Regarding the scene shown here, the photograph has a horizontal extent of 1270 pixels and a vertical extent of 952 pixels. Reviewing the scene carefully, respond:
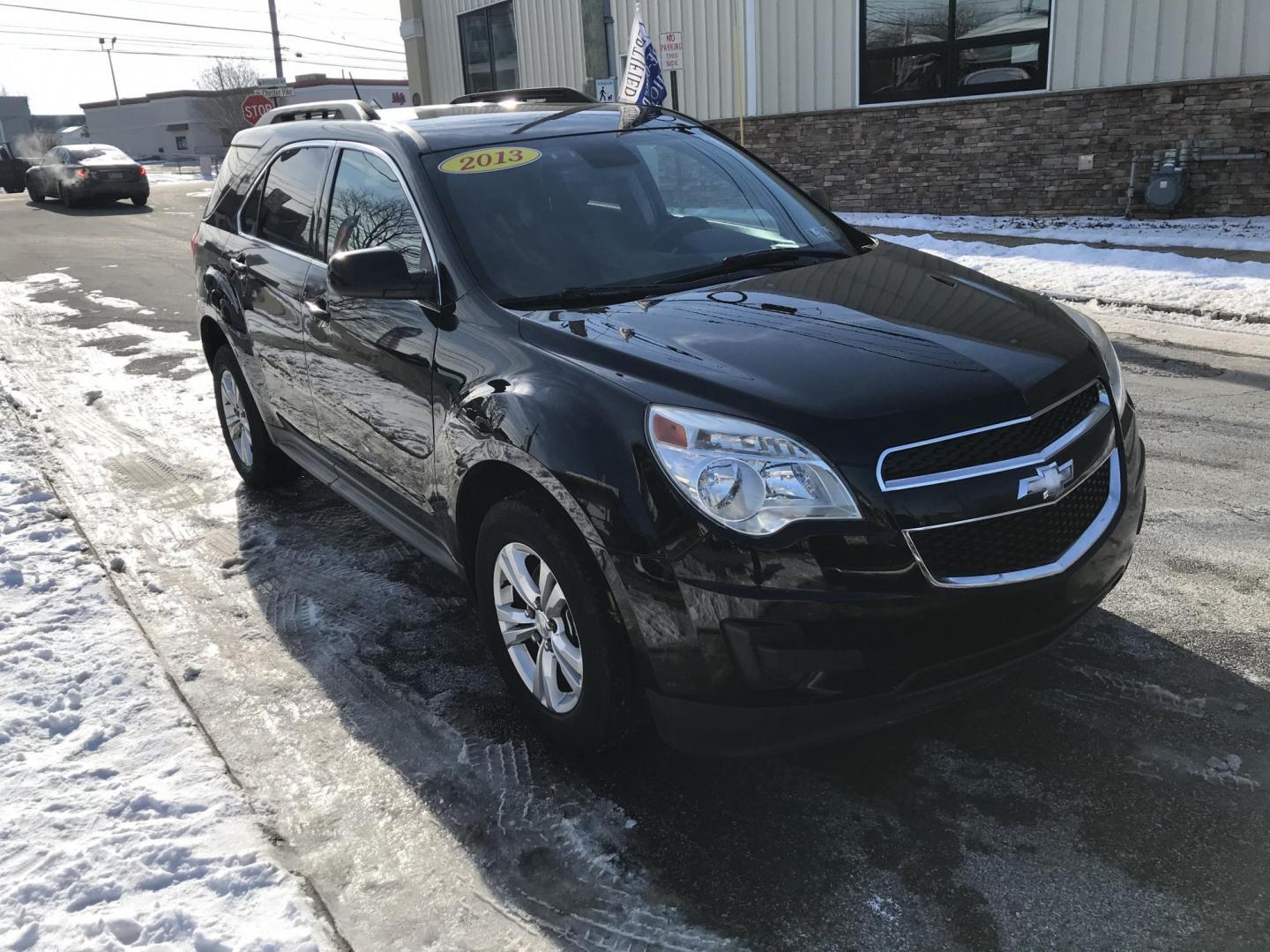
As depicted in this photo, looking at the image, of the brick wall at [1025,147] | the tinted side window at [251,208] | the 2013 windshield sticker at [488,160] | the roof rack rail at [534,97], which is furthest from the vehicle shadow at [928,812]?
the brick wall at [1025,147]

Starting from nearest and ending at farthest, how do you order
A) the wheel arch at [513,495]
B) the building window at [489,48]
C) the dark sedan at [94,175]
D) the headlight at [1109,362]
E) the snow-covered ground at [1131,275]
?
the wheel arch at [513,495]
the headlight at [1109,362]
the snow-covered ground at [1131,275]
the building window at [489,48]
the dark sedan at [94,175]

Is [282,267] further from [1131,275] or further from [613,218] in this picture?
[1131,275]

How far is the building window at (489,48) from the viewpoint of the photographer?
77.7 ft

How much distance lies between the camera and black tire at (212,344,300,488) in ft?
17.9

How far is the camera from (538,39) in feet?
73.8

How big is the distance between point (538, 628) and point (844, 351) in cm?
118

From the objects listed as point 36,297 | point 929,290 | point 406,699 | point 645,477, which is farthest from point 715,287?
point 36,297

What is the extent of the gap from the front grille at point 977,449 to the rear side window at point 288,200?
9.23 feet

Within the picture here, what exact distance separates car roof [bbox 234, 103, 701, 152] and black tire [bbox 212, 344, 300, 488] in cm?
133

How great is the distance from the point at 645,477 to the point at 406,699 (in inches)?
57.4

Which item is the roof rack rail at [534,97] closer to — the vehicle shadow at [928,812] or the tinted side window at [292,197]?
the tinted side window at [292,197]

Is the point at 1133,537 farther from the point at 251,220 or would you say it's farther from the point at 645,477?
the point at 251,220

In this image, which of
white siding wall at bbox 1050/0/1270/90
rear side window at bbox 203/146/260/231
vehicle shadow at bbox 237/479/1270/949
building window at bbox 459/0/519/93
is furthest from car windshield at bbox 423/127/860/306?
building window at bbox 459/0/519/93

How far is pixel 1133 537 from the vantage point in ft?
10.2
